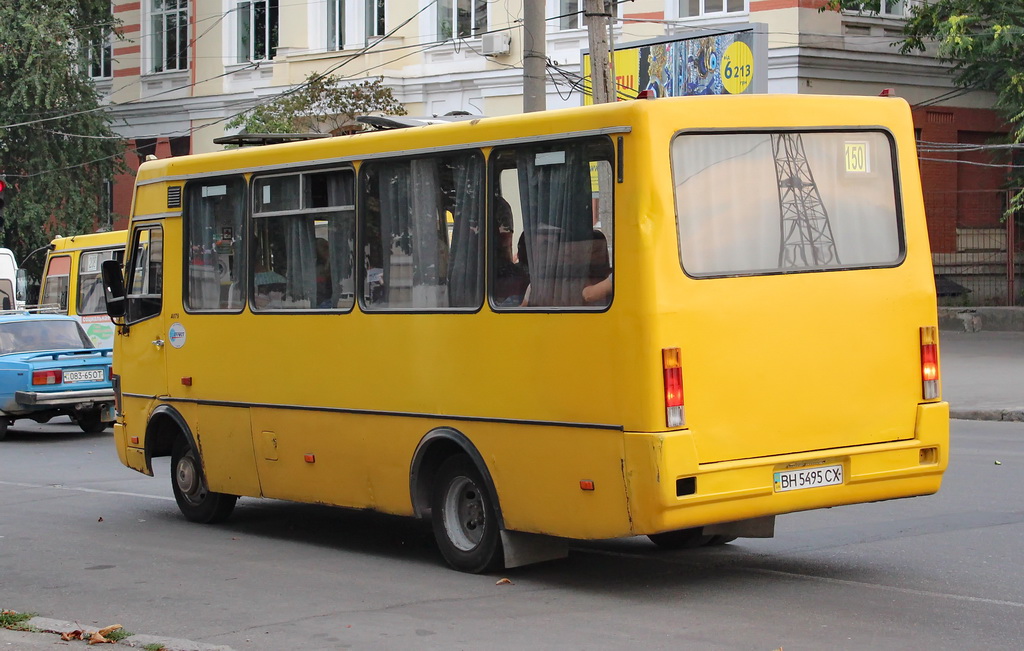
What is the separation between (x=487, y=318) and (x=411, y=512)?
57.8 inches

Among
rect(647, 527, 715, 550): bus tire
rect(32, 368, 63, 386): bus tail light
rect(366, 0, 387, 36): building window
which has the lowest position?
rect(647, 527, 715, 550): bus tire

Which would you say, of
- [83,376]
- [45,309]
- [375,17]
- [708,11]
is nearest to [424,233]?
[83,376]

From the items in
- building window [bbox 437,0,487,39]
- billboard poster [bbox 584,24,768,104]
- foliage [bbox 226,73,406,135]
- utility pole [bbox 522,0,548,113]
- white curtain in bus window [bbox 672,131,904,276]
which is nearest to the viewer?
white curtain in bus window [bbox 672,131,904,276]

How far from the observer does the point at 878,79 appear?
96.9 ft

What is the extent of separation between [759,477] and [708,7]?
74.8ft

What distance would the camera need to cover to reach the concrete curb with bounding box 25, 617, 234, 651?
6.70m

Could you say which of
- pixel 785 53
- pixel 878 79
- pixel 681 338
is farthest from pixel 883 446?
pixel 878 79

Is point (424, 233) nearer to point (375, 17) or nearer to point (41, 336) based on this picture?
point (41, 336)

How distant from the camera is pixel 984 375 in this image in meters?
22.1

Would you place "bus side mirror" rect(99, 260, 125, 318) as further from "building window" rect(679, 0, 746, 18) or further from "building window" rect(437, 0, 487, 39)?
"building window" rect(437, 0, 487, 39)

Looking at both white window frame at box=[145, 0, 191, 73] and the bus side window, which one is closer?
the bus side window

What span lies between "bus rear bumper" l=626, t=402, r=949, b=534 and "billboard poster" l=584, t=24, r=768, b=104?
55.7 feet

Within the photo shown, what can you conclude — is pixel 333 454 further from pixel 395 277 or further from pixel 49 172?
pixel 49 172

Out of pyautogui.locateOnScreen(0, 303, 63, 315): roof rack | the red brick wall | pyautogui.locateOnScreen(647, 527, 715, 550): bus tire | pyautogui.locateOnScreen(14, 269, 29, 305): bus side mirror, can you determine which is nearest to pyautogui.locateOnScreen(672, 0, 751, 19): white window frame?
the red brick wall
